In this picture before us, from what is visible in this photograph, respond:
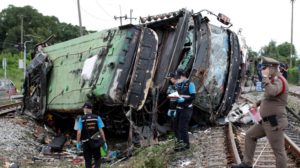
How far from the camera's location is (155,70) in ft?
29.6

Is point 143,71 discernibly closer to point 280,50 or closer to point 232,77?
point 232,77

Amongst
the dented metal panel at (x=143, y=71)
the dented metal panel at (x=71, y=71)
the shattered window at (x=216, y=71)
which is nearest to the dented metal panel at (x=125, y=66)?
the dented metal panel at (x=143, y=71)

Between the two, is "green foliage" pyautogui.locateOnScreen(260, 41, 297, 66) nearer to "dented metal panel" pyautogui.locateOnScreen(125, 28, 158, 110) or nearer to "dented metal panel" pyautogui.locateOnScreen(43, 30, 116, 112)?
"dented metal panel" pyautogui.locateOnScreen(43, 30, 116, 112)

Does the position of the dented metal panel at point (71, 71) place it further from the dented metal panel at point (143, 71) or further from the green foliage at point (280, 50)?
the green foliage at point (280, 50)

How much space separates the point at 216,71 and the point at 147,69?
6.28 feet

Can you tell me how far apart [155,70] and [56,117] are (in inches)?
151

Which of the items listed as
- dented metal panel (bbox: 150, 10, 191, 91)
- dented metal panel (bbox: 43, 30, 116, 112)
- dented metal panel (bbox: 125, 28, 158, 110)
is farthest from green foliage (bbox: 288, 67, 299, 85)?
dented metal panel (bbox: 125, 28, 158, 110)

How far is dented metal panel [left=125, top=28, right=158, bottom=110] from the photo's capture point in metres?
8.11

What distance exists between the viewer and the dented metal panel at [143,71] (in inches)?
319

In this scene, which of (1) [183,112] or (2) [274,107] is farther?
(1) [183,112]

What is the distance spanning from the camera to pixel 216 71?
9.46 metres

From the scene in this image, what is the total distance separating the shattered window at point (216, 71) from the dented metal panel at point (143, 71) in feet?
4.82

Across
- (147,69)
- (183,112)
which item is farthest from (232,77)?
(183,112)

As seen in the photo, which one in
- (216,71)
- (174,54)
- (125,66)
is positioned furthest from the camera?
(216,71)
